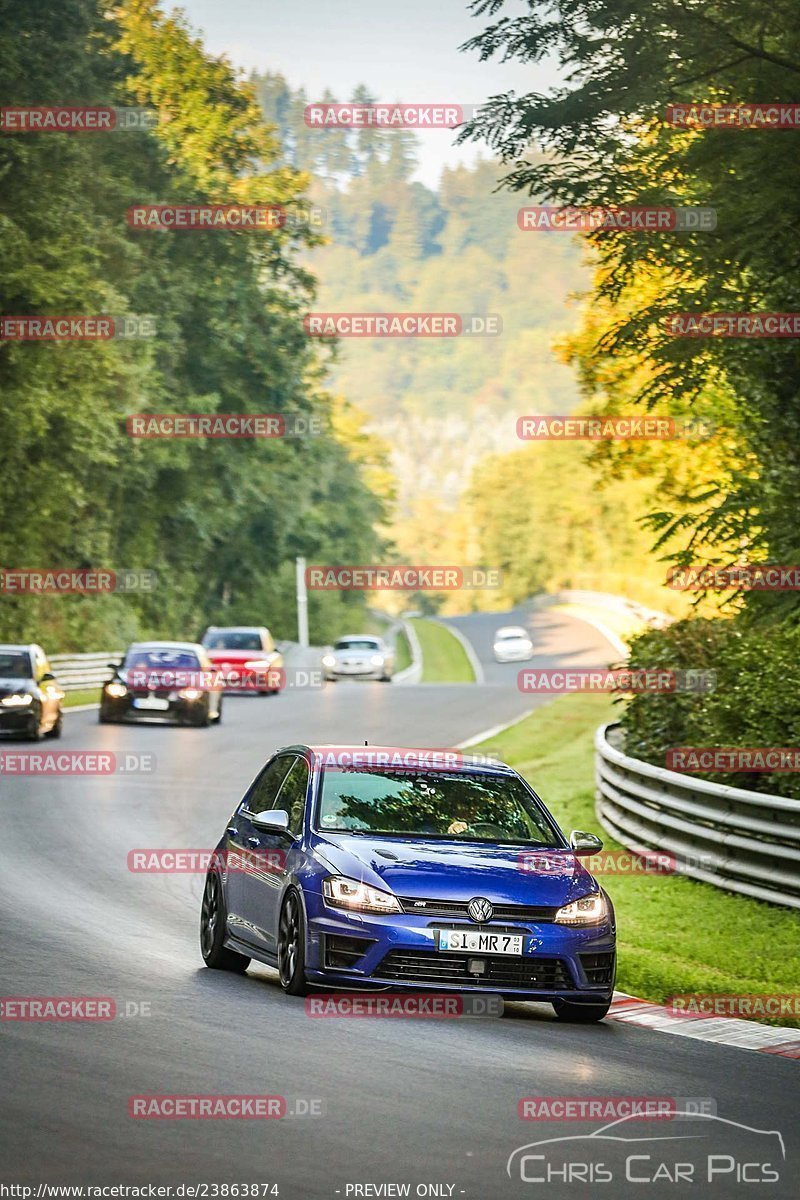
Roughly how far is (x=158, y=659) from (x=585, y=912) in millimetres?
29311

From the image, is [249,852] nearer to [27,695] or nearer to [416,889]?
[416,889]

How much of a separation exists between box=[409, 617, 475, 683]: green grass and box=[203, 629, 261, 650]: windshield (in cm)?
2874

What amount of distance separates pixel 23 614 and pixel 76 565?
27.9 ft

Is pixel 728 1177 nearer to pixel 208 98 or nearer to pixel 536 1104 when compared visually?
pixel 536 1104

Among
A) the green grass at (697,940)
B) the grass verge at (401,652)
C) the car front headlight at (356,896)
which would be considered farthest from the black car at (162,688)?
the grass verge at (401,652)

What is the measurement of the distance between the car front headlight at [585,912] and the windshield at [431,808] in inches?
26.9

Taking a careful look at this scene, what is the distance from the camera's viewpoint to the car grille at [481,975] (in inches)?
437

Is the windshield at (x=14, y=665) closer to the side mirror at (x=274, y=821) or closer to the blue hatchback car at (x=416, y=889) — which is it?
the blue hatchback car at (x=416, y=889)

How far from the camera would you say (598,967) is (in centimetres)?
1141

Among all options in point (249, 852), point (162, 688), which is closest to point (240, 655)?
point (162, 688)

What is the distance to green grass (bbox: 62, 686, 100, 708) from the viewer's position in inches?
1851

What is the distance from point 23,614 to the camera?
182 feet

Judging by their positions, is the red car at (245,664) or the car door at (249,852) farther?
the red car at (245,664)

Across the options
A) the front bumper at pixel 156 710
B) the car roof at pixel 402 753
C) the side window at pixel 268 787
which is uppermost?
the car roof at pixel 402 753
